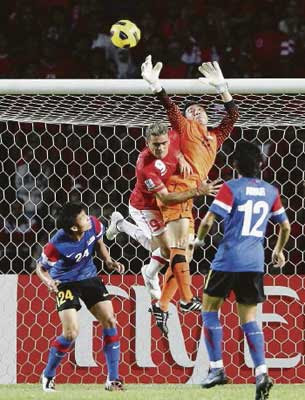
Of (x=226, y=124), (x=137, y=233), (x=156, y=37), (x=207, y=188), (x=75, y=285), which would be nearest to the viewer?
(x=207, y=188)

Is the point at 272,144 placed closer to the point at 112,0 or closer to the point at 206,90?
the point at 206,90

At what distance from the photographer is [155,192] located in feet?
29.3

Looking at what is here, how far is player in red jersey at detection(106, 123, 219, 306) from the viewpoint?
8.90 m

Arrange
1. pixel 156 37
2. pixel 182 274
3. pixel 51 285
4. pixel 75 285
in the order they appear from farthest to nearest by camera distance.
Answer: pixel 156 37 → pixel 182 274 → pixel 75 285 → pixel 51 285

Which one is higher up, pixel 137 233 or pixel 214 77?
pixel 214 77

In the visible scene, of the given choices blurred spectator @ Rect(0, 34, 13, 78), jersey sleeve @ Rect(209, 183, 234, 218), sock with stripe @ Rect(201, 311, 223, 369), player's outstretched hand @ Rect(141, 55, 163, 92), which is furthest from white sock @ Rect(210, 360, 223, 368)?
blurred spectator @ Rect(0, 34, 13, 78)

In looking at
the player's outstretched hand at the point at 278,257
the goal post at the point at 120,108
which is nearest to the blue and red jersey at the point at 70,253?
the goal post at the point at 120,108

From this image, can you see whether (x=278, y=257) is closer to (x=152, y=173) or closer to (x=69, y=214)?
(x=152, y=173)

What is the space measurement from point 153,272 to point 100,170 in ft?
5.67

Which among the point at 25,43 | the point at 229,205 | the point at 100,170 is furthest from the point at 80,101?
the point at 25,43

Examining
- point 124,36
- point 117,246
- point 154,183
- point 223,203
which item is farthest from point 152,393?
point 124,36

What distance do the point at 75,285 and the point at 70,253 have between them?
0.75ft

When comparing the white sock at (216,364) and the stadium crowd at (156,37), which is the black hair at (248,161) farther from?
the stadium crowd at (156,37)

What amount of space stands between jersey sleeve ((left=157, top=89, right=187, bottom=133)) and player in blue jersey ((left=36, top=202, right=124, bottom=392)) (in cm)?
86
